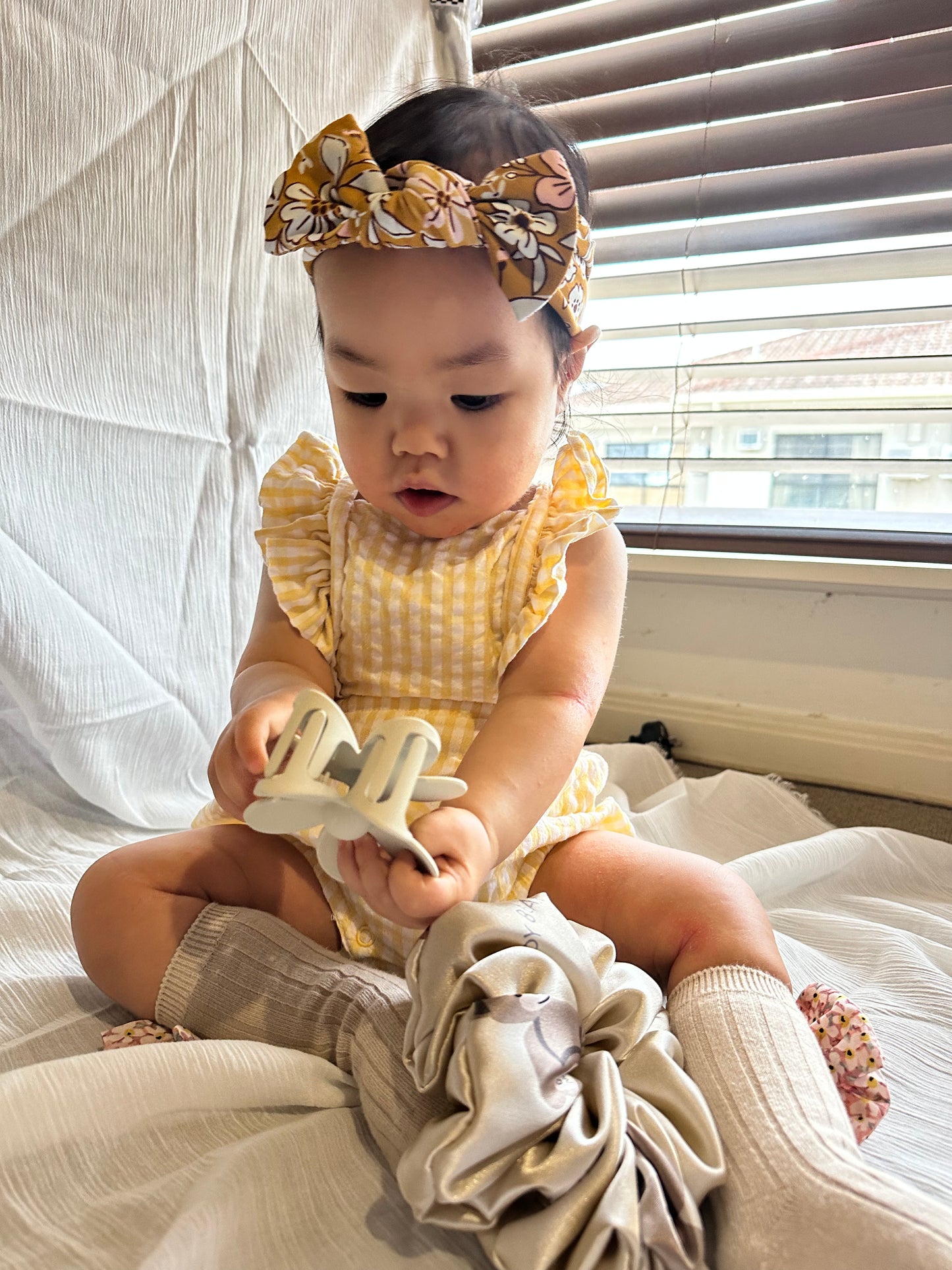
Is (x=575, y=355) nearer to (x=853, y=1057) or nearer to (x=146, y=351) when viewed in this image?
(x=146, y=351)

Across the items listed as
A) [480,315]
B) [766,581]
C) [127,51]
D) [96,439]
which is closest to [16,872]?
[96,439]

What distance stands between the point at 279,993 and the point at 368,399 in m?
0.41

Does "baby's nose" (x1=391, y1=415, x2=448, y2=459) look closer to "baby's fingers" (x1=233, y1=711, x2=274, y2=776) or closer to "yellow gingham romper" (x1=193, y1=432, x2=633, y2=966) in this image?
"yellow gingham romper" (x1=193, y1=432, x2=633, y2=966)

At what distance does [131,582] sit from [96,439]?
0.13 m

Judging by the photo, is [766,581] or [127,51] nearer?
[127,51]

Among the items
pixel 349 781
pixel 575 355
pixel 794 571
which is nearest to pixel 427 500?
pixel 575 355

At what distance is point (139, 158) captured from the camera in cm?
91

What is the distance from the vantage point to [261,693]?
0.73 m

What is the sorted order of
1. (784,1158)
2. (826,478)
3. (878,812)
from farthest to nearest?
(826,478) → (878,812) → (784,1158)

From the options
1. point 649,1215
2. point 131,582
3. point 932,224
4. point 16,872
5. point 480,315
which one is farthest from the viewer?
point 932,224

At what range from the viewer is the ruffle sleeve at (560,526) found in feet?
2.40

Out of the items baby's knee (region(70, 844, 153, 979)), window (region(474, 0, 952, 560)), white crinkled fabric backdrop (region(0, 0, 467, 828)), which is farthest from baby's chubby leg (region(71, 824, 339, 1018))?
window (region(474, 0, 952, 560))

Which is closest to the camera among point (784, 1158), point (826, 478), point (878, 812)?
point (784, 1158)

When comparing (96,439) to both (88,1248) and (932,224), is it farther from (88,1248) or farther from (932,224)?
(932,224)
